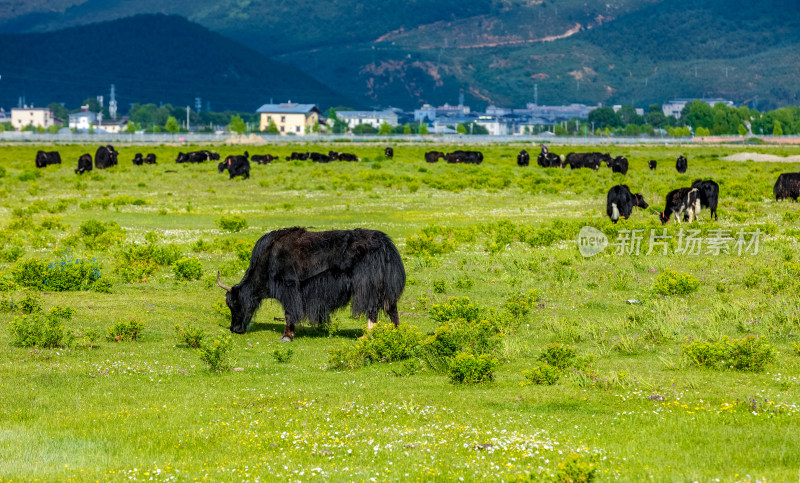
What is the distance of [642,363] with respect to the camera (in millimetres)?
13391

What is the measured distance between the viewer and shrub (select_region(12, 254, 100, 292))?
19781 mm

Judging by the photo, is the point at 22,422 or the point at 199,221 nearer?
the point at 22,422

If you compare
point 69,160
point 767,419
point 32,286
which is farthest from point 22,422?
point 69,160

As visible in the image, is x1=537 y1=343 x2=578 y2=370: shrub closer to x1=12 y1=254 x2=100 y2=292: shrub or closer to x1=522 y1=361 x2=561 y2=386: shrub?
x1=522 y1=361 x2=561 y2=386: shrub

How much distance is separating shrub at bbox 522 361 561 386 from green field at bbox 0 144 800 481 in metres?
0.12

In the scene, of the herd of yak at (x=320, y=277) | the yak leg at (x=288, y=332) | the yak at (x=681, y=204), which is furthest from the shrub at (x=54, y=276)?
the yak at (x=681, y=204)

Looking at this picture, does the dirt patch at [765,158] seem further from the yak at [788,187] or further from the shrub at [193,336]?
the shrub at [193,336]

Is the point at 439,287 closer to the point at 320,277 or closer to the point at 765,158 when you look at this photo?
the point at 320,277

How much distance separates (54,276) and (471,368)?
1119 centimetres

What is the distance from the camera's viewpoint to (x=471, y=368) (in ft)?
39.6

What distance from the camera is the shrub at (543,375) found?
12.0 m

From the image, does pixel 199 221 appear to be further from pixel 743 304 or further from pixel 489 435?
pixel 489 435

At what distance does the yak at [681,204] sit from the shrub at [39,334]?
20.8m

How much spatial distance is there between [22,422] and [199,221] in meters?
24.5
